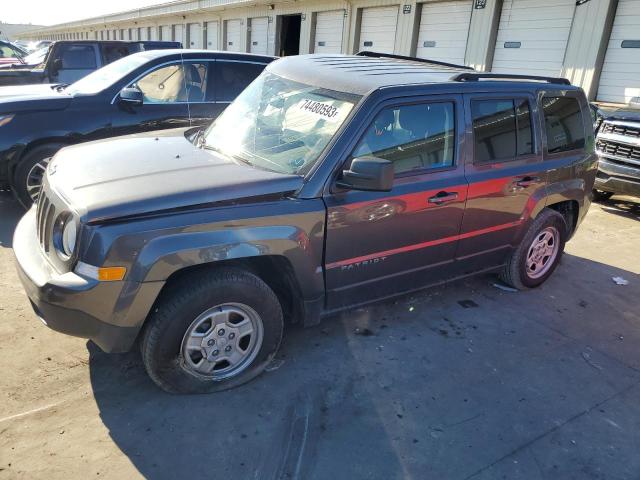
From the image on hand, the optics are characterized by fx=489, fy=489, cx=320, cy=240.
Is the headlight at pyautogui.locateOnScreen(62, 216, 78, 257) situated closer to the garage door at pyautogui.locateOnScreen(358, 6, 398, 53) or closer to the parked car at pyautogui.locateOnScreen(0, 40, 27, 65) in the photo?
the garage door at pyautogui.locateOnScreen(358, 6, 398, 53)

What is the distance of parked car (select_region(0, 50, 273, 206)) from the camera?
526 cm

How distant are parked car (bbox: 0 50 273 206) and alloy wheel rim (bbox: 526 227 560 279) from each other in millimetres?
3607

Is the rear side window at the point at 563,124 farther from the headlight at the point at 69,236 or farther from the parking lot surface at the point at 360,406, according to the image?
the headlight at the point at 69,236

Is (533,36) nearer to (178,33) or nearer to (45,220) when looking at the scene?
(45,220)

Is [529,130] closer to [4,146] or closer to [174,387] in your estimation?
[174,387]

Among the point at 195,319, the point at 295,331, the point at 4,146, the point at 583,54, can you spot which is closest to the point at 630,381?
the point at 295,331

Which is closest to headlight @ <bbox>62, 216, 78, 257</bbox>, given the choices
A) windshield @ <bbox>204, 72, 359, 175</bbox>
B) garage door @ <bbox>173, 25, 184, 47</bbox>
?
windshield @ <bbox>204, 72, 359, 175</bbox>

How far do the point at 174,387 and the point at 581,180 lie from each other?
4043 millimetres

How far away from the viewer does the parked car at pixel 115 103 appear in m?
5.26

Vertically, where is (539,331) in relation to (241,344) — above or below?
below

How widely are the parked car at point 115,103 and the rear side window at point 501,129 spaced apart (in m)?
2.96

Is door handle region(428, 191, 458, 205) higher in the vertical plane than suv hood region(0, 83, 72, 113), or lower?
lower

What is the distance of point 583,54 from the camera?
11.2m

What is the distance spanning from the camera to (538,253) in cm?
468
